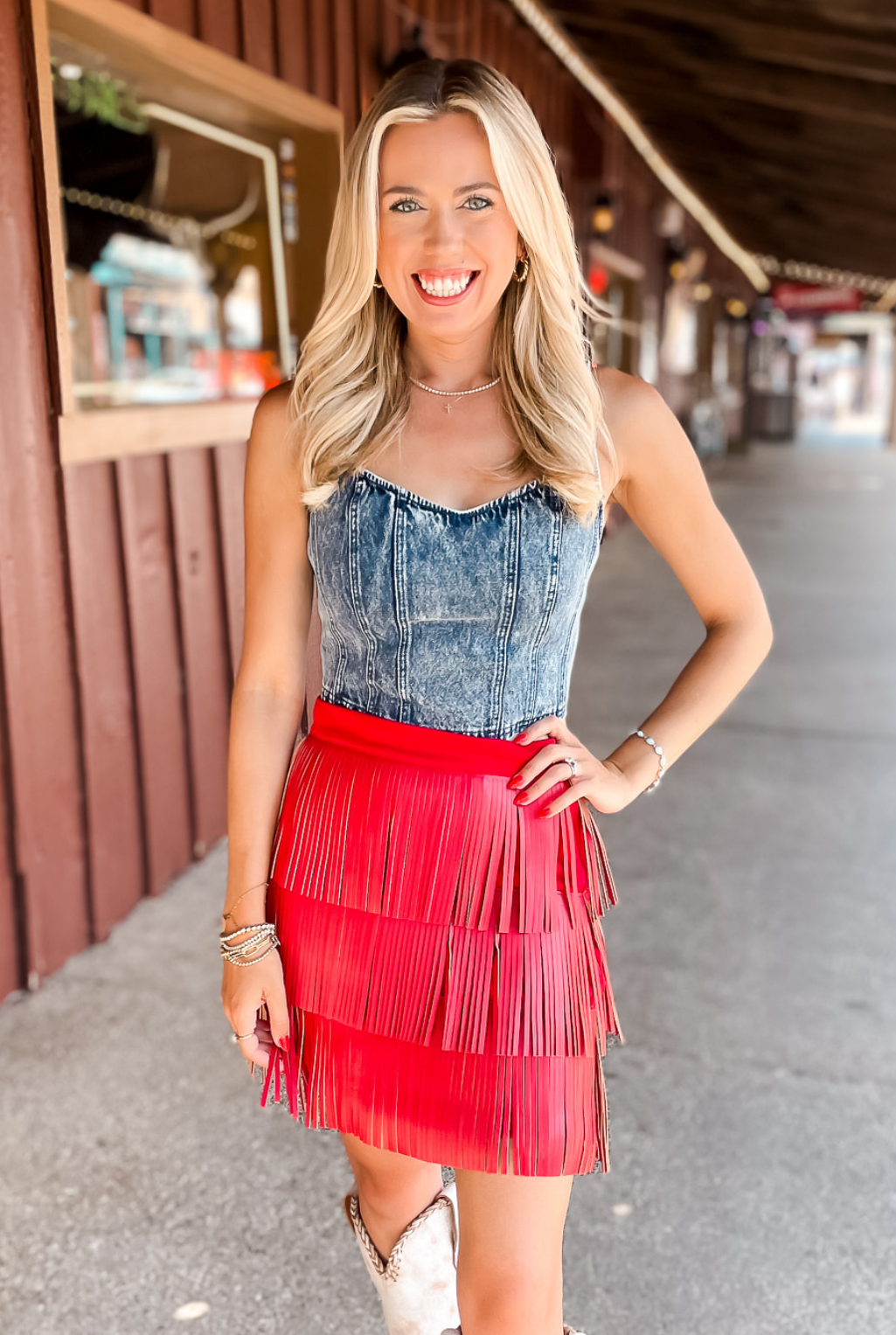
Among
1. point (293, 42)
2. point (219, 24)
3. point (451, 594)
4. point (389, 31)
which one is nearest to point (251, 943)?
point (451, 594)

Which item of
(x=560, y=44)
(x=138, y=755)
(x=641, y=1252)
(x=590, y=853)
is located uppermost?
(x=560, y=44)

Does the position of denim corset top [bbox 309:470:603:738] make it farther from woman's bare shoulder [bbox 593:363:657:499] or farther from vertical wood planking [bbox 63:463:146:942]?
vertical wood planking [bbox 63:463:146:942]

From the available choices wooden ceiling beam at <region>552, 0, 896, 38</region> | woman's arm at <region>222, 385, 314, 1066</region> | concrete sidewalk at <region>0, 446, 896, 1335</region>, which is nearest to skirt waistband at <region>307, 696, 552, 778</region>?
woman's arm at <region>222, 385, 314, 1066</region>

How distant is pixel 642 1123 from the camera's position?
250 cm

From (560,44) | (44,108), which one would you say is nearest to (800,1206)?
(44,108)

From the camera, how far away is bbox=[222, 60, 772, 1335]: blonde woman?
4.56 feet

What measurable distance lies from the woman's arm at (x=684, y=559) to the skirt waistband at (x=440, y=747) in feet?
0.55

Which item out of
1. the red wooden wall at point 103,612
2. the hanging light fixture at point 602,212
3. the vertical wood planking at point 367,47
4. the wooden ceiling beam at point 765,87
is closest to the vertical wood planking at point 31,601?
the red wooden wall at point 103,612

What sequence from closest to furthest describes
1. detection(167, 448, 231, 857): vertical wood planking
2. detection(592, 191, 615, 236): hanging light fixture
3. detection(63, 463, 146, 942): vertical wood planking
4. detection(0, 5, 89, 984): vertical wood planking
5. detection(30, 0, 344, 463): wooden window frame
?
detection(0, 5, 89, 984): vertical wood planking
detection(30, 0, 344, 463): wooden window frame
detection(63, 463, 146, 942): vertical wood planking
detection(167, 448, 231, 857): vertical wood planking
detection(592, 191, 615, 236): hanging light fixture

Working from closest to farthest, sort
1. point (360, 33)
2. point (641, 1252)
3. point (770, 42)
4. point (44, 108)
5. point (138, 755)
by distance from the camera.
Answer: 1. point (641, 1252)
2. point (44, 108)
3. point (138, 755)
4. point (360, 33)
5. point (770, 42)

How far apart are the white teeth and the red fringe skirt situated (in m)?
0.52

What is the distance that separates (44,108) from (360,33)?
2.08 meters

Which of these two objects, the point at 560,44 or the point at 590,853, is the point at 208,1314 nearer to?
the point at 590,853

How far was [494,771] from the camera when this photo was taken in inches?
55.9
